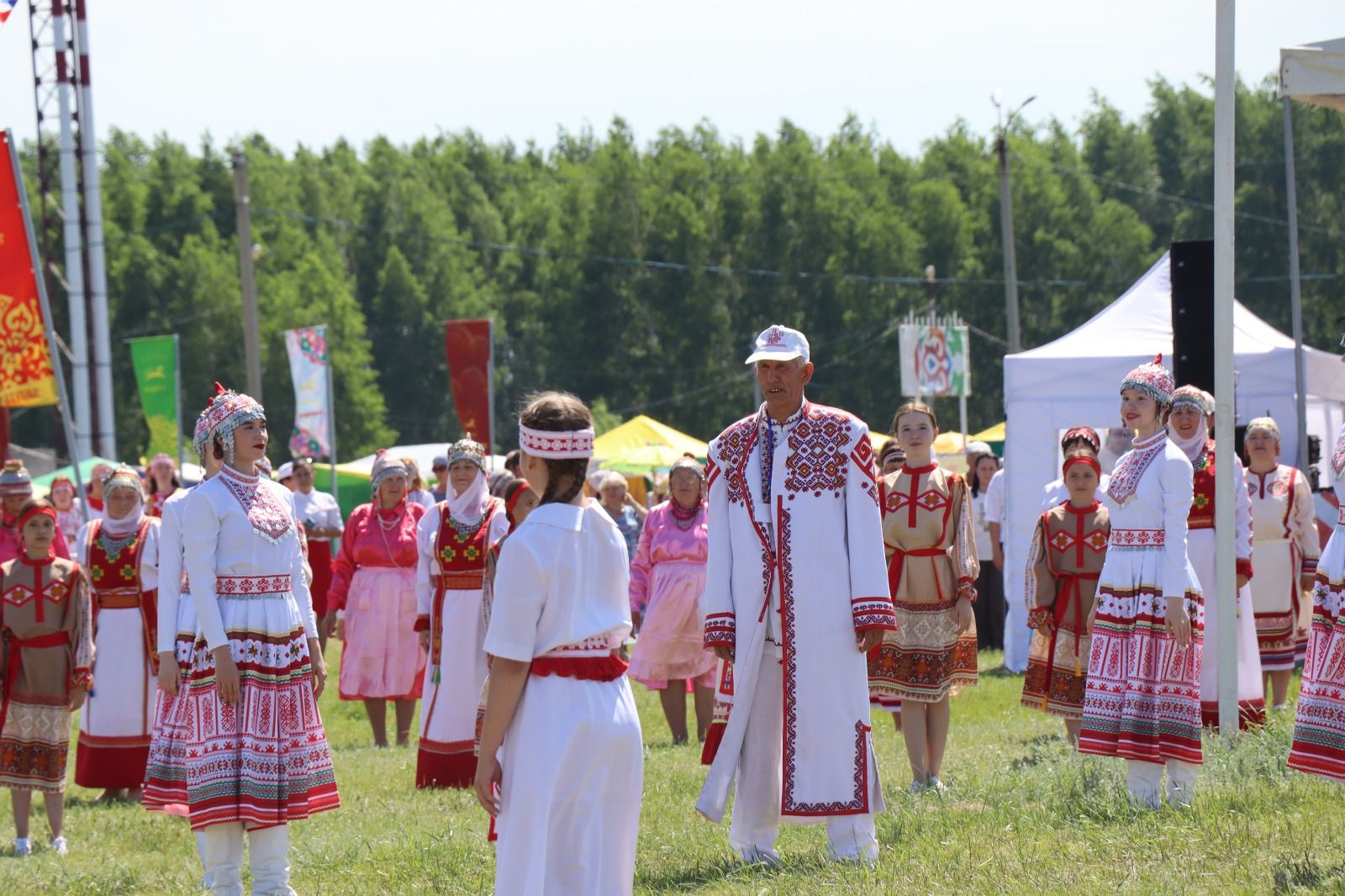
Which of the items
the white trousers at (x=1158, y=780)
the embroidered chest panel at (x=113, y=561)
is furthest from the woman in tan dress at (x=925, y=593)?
the embroidered chest panel at (x=113, y=561)

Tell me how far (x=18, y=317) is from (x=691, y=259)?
4659cm

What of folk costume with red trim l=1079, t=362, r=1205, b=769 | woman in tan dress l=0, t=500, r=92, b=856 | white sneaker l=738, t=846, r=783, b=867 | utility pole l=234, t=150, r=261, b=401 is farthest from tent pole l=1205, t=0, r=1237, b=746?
utility pole l=234, t=150, r=261, b=401

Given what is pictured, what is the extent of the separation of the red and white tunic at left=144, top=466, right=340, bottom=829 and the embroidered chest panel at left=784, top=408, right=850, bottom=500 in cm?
198

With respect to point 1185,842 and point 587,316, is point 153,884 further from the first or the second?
point 587,316

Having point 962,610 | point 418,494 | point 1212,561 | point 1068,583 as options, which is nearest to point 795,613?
point 962,610

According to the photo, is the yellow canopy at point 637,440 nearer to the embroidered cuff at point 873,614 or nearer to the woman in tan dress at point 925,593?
the woman in tan dress at point 925,593

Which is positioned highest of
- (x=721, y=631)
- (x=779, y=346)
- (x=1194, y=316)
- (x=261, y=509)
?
(x=1194, y=316)

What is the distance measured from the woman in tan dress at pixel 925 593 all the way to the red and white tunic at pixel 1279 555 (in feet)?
12.7

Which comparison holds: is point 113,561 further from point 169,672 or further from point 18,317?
point 169,672

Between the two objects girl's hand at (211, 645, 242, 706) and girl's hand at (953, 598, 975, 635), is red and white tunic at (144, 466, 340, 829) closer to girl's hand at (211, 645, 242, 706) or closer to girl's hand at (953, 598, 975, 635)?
girl's hand at (211, 645, 242, 706)

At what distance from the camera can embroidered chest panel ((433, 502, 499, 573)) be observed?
10023 millimetres

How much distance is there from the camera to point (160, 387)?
24078 mm

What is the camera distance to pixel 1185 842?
6066 mm

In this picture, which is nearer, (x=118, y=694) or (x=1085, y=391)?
(x=118, y=694)
